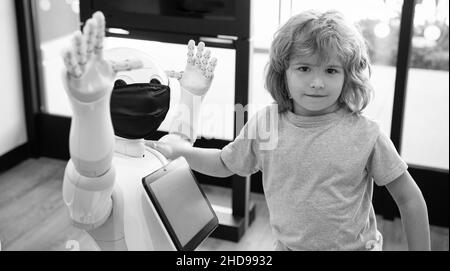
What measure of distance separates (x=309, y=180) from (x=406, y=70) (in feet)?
4.39

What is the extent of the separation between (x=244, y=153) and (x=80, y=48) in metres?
0.55

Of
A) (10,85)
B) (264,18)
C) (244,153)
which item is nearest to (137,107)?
(244,153)

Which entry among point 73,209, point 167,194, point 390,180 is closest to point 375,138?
point 390,180

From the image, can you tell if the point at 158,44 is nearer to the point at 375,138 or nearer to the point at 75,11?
the point at 75,11

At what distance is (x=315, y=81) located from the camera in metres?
1.14

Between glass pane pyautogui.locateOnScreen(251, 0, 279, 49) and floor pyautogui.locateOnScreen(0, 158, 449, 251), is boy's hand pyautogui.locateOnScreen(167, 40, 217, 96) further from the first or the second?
floor pyautogui.locateOnScreen(0, 158, 449, 251)

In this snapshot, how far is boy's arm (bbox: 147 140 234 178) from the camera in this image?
1.25m

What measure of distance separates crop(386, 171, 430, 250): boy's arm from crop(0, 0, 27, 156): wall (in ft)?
7.22

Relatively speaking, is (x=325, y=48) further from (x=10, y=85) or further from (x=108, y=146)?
(x=10, y=85)

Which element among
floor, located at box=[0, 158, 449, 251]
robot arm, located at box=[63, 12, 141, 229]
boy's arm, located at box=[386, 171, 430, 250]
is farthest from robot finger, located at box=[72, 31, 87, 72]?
floor, located at box=[0, 158, 449, 251]

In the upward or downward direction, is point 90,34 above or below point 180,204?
above

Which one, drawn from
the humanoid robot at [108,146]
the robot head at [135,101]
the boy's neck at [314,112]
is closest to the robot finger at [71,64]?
the humanoid robot at [108,146]

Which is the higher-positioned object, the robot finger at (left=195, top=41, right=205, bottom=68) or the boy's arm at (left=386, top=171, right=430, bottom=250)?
the robot finger at (left=195, top=41, right=205, bottom=68)

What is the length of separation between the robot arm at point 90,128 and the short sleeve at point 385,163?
0.51 metres
